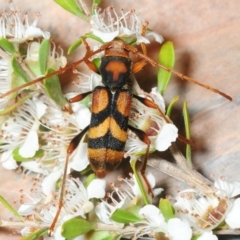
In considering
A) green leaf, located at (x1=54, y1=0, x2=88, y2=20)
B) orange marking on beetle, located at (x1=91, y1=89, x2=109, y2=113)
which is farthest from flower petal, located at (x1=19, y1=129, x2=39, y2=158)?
green leaf, located at (x1=54, y1=0, x2=88, y2=20)

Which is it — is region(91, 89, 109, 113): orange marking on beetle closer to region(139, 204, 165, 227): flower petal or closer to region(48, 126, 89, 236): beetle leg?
region(48, 126, 89, 236): beetle leg

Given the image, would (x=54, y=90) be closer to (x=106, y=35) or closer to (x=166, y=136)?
(x=106, y=35)

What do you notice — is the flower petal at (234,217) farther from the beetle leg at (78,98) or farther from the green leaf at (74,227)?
the beetle leg at (78,98)

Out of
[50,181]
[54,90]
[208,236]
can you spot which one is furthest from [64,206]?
[208,236]

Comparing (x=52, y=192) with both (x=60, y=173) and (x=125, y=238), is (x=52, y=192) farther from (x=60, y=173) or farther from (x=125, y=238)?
(x=125, y=238)

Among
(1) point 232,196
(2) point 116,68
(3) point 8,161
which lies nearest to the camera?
(1) point 232,196

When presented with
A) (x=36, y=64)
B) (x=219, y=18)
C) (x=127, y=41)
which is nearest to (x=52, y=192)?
(x=36, y=64)

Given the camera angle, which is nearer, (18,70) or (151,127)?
(18,70)

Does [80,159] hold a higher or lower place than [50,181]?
higher
